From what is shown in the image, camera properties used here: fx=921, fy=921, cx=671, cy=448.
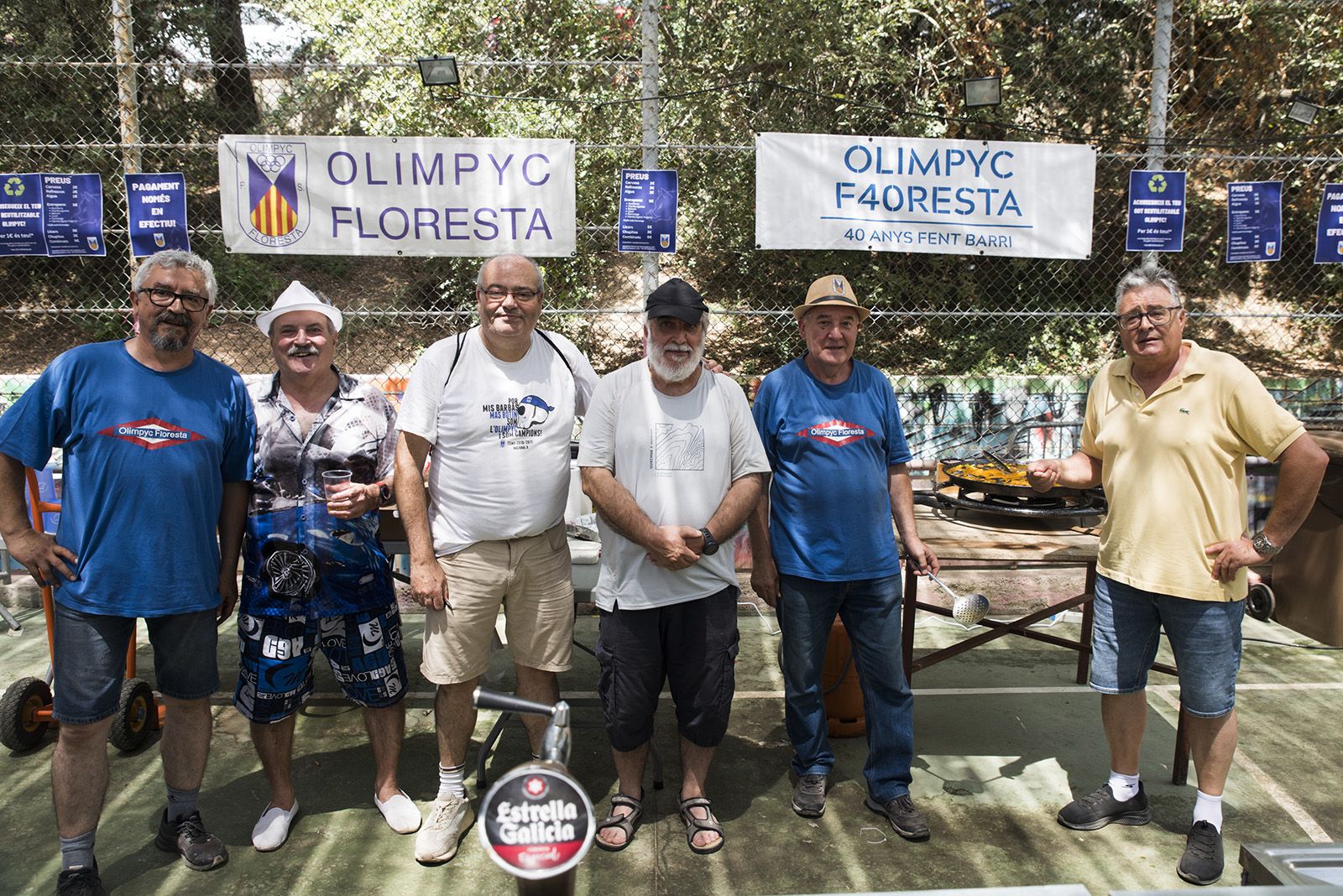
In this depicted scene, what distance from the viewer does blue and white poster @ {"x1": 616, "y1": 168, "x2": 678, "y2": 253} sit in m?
5.14

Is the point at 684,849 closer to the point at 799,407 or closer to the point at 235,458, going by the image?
the point at 799,407

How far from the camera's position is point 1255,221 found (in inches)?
226

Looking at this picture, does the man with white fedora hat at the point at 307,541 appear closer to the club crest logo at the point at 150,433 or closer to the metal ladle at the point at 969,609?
the club crest logo at the point at 150,433

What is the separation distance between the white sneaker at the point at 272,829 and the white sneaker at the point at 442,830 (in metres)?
0.47

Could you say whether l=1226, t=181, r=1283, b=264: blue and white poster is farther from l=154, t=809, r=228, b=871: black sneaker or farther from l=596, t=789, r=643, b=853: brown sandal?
l=154, t=809, r=228, b=871: black sneaker

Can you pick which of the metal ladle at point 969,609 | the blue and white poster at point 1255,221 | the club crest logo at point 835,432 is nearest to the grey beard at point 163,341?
the club crest logo at point 835,432

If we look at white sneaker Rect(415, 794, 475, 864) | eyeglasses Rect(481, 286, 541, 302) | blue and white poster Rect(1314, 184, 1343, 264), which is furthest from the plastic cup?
blue and white poster Rect(1314, 184, 1343, 264)

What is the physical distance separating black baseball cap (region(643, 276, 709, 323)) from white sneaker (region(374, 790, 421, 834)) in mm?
1995

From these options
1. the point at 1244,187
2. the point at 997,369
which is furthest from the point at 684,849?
the point at 997,369

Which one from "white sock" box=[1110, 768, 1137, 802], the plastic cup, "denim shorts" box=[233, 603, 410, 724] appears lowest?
"white sock" box=[1110, 768, 1137, 802]

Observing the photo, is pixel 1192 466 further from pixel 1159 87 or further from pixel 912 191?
pixel 1159 87

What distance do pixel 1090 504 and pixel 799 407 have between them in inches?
69.9

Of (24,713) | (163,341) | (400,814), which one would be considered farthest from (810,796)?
(24,713)

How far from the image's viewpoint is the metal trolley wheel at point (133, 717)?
376 centimetres
